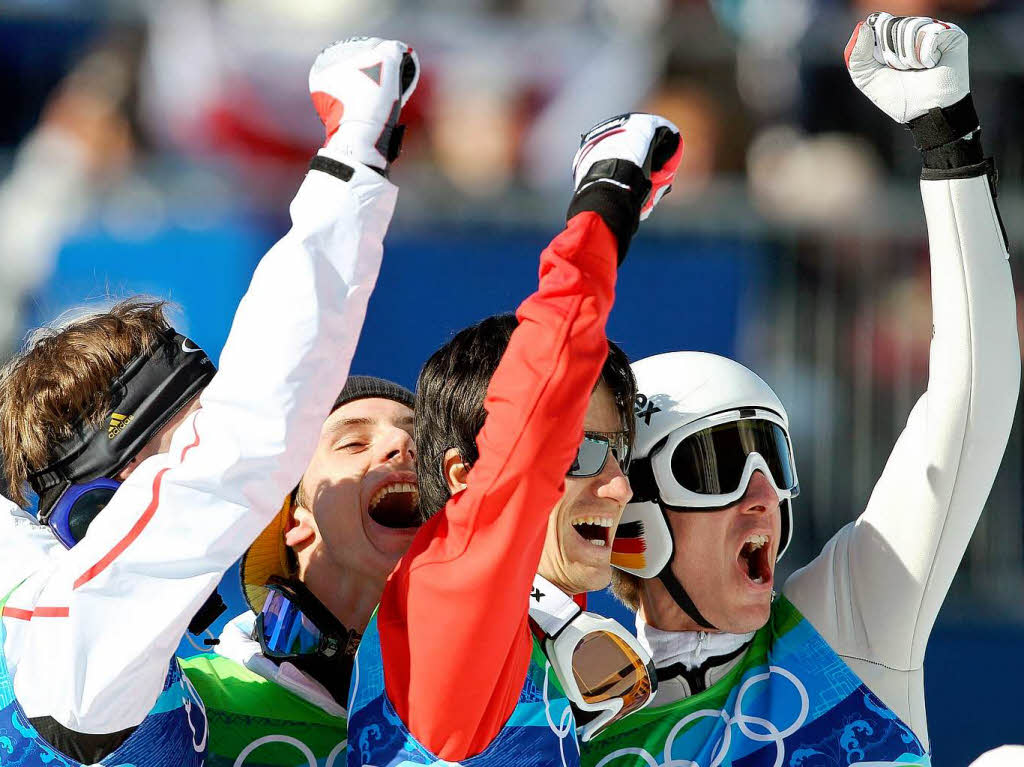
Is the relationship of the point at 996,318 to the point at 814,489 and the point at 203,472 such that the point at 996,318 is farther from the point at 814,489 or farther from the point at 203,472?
the point at 814,489

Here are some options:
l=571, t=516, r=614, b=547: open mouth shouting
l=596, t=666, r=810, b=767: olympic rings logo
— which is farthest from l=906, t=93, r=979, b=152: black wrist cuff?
l=596, t=666, r=810, b=767: olympic rings logo

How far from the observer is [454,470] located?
2600mm

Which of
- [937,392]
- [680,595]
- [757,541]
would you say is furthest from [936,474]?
[680,595]

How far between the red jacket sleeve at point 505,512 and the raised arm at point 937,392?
82 cm

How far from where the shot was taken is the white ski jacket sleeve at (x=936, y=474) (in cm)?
277

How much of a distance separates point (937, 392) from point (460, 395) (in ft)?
3.05

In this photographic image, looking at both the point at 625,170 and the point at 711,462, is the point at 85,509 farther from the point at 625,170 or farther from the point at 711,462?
the point at 711,462

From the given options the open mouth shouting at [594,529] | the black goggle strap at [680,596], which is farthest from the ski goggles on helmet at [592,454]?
the black goggle strap at [680,596]

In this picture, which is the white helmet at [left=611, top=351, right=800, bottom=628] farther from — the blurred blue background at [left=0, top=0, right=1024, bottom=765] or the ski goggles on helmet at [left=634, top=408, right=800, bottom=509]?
the blurred blue background at [left=0, top=0, right=1024, bottom=765]

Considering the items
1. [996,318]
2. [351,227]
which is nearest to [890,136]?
[996,318]

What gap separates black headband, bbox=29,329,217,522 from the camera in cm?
270

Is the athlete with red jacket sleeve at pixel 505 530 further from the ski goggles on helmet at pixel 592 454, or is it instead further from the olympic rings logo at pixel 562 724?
the ski goggles on helmet at pixel 592 454

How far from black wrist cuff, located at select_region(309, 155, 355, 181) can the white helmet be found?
3.28 feet

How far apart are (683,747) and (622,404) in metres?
0.67
